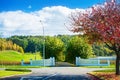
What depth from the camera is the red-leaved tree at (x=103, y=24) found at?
1219 inches

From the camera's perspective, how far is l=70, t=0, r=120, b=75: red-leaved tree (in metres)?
31.0

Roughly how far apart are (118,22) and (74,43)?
57.2 metres

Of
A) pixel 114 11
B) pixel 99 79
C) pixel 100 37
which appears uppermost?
pixel 114 11

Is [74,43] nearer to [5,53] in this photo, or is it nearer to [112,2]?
[112,2]

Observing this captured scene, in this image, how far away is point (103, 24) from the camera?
3148 cm

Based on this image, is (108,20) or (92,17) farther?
(92,17)

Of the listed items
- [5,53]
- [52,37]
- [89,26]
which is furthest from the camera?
[5,53]

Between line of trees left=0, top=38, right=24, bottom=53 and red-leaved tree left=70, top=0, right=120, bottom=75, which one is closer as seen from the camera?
red-leaved tree left=70, top=0, right=120, bottom=75

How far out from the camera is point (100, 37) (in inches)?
1277

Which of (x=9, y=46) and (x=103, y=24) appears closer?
(x=103, y=24)

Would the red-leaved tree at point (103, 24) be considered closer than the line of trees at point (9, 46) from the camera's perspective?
Yes

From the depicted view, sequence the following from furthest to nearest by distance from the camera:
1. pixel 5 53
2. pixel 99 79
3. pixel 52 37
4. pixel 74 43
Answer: pixel 5 53, pixel 52 37, pixel 74 43, pixel 99 79

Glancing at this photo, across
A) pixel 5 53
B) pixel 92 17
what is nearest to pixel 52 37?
pixel 5 53

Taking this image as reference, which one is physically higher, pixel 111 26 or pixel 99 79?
pixel 111 26
